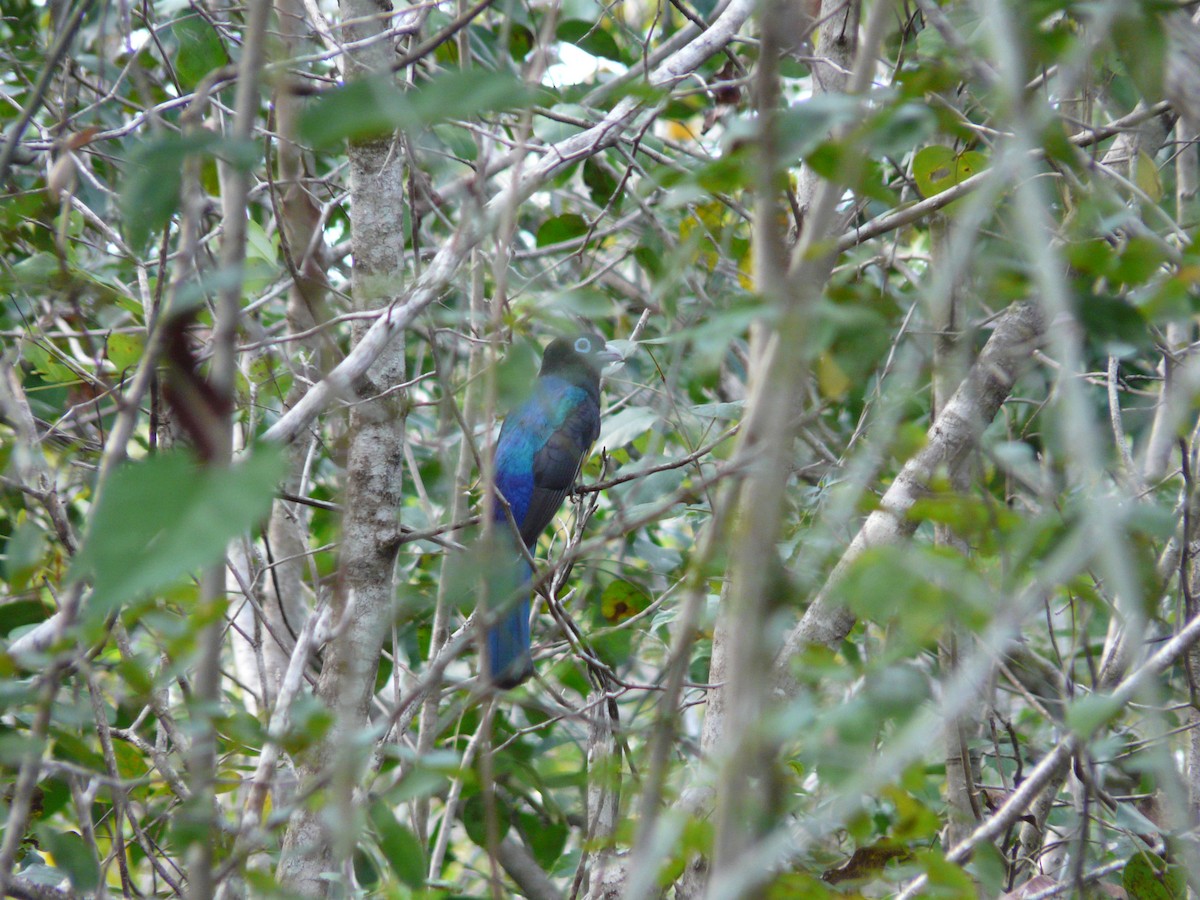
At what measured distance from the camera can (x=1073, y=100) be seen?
2941 mm

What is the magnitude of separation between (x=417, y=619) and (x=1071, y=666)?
7.97ft

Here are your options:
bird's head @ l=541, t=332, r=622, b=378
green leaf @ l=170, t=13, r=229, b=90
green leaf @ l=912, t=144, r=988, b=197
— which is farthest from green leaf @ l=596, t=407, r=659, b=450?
bird's head @ l=541, t=332, r=622, b=378

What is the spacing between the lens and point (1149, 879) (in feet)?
8.46

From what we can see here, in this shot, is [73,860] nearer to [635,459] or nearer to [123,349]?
[123,349]

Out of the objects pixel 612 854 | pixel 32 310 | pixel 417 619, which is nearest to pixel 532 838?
pixel 417 619

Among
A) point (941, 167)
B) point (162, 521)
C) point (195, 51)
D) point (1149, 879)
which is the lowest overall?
point (1149, 879)

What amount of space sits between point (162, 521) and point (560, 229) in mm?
3379

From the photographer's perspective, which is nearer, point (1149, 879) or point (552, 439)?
point (1149, 879)

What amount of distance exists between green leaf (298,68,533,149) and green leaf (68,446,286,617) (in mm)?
315

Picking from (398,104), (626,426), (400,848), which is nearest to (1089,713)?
(400,848)

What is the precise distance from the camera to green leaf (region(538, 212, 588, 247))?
412 cm

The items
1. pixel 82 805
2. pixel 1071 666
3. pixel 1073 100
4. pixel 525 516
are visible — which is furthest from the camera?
pixel 525 516

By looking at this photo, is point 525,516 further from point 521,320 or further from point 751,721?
point 751,721

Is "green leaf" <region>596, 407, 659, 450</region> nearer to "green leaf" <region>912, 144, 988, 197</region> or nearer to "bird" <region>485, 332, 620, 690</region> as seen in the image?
"green leaf" <region>912, 144, 988, 197</region>
